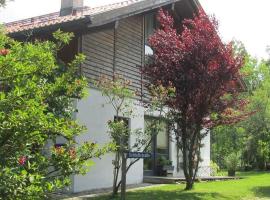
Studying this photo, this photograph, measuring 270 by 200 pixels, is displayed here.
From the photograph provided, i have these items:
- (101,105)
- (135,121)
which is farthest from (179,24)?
(101,105)

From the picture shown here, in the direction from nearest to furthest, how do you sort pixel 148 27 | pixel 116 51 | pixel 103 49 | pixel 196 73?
pixel 196 73
pixel 103 49
pixel 116 51
pixel 148 27

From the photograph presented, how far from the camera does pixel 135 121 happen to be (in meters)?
16.3

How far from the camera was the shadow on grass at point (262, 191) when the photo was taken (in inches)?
542

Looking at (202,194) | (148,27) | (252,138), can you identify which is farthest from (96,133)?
(252,138)

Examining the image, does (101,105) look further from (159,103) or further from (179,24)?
(179,24)

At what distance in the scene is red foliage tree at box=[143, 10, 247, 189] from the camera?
44.3 ft

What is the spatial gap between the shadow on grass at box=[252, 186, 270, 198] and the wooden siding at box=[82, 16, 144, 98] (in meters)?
5.20

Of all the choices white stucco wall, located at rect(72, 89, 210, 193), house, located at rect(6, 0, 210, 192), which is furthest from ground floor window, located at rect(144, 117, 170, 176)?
white stucco wall, located at rect(72, 89, 210, 193)

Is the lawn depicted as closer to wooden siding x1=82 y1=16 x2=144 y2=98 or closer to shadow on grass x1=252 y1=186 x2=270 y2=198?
shadow on grass x1=252 y1=186 x2=270 y2=198

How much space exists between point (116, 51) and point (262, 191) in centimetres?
649

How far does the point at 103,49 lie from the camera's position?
15.0m

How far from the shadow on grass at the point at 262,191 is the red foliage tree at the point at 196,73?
2.05 m

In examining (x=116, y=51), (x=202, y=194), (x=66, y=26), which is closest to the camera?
(x=66, y=26)

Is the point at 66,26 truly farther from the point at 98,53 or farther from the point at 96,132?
the point at 96,132
